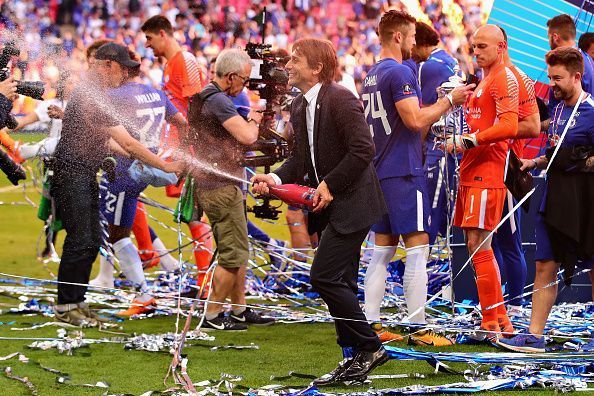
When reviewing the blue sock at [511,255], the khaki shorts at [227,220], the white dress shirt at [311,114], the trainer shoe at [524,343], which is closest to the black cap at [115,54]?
the khaki shorts at [227,220]

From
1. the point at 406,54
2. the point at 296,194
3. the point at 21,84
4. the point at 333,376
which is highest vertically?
the point at 406,54

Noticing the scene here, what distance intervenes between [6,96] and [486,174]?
3.13m

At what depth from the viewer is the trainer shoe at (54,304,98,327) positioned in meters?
7.86

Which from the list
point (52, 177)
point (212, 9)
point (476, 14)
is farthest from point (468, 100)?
point (212, 9)

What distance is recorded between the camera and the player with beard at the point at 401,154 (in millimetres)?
6762

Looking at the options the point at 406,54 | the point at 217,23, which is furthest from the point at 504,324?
the point at 217,23

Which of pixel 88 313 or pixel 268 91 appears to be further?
pixel 88 313

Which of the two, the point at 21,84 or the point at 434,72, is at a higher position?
the point at 434,72

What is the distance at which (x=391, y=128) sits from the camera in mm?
6922

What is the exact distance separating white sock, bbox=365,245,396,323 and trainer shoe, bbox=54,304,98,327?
217 cm

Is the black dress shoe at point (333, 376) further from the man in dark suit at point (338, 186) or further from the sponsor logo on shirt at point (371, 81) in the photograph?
the sponsor logo on shirt at point (371, 81)

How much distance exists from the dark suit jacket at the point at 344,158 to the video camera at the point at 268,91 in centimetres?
193

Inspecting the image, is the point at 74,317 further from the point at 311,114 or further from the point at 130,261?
the point at 311,114

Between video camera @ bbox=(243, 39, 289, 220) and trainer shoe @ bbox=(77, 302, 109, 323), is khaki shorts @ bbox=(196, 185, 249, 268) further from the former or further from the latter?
trainer shoe @ bbox=(77, 302, 109, 323)
